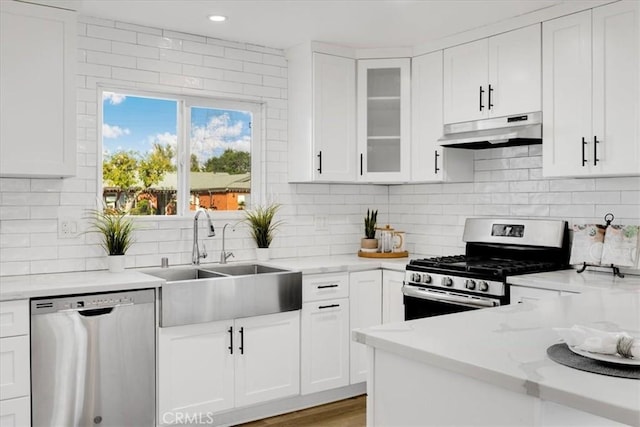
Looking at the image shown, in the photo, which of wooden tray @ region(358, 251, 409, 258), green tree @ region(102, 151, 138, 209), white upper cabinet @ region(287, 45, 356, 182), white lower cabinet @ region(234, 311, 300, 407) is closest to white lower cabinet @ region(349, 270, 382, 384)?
wooden tray @ region(358, 251, 409, 258)

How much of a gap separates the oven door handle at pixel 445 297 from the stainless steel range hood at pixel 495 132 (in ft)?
3.30

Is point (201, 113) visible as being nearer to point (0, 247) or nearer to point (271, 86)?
point (271, 86)

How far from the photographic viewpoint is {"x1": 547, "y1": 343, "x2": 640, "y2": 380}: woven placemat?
133cm

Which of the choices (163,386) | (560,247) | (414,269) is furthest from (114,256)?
(560,247)

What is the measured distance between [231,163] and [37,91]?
5.06 ft

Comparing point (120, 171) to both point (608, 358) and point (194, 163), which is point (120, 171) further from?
point (608, 358)

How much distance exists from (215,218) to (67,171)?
1.21m

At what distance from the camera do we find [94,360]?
121 inches

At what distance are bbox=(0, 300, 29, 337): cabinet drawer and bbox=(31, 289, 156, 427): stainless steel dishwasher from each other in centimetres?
4

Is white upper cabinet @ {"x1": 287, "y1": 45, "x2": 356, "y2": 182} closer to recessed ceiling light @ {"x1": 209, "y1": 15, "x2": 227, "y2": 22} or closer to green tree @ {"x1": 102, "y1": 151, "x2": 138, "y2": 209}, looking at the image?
recessed ceiling light @ {"x1": 209, "y1": 15, "x2": 227, "y2": 22}

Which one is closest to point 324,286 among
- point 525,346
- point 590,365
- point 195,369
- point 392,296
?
point 392,296

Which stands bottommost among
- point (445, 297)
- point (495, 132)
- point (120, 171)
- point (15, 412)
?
point (15, 412)

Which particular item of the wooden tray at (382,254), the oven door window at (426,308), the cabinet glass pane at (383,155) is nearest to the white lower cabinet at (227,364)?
the oven door window at (426,308)

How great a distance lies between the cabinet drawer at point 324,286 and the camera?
391cm
